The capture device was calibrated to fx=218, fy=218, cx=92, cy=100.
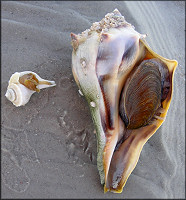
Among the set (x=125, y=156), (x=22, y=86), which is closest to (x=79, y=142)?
(x=125, y=156)

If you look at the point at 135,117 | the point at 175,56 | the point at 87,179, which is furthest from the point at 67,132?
the point at 175,56

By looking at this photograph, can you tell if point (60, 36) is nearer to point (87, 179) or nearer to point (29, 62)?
point (29, 62)

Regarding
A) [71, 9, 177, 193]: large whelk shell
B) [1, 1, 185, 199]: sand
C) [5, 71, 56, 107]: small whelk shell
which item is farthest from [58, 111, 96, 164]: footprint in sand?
[5, 71, 56, 107]: small whelk shell

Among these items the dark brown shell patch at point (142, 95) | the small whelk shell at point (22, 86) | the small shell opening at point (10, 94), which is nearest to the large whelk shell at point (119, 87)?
the dark brown shell patch at point (142, 95)

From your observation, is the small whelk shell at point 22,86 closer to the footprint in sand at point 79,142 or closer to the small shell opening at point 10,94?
the small shell opening at point 10,94

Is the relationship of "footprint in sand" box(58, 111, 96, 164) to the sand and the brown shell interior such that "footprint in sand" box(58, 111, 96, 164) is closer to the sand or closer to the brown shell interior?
the sand
